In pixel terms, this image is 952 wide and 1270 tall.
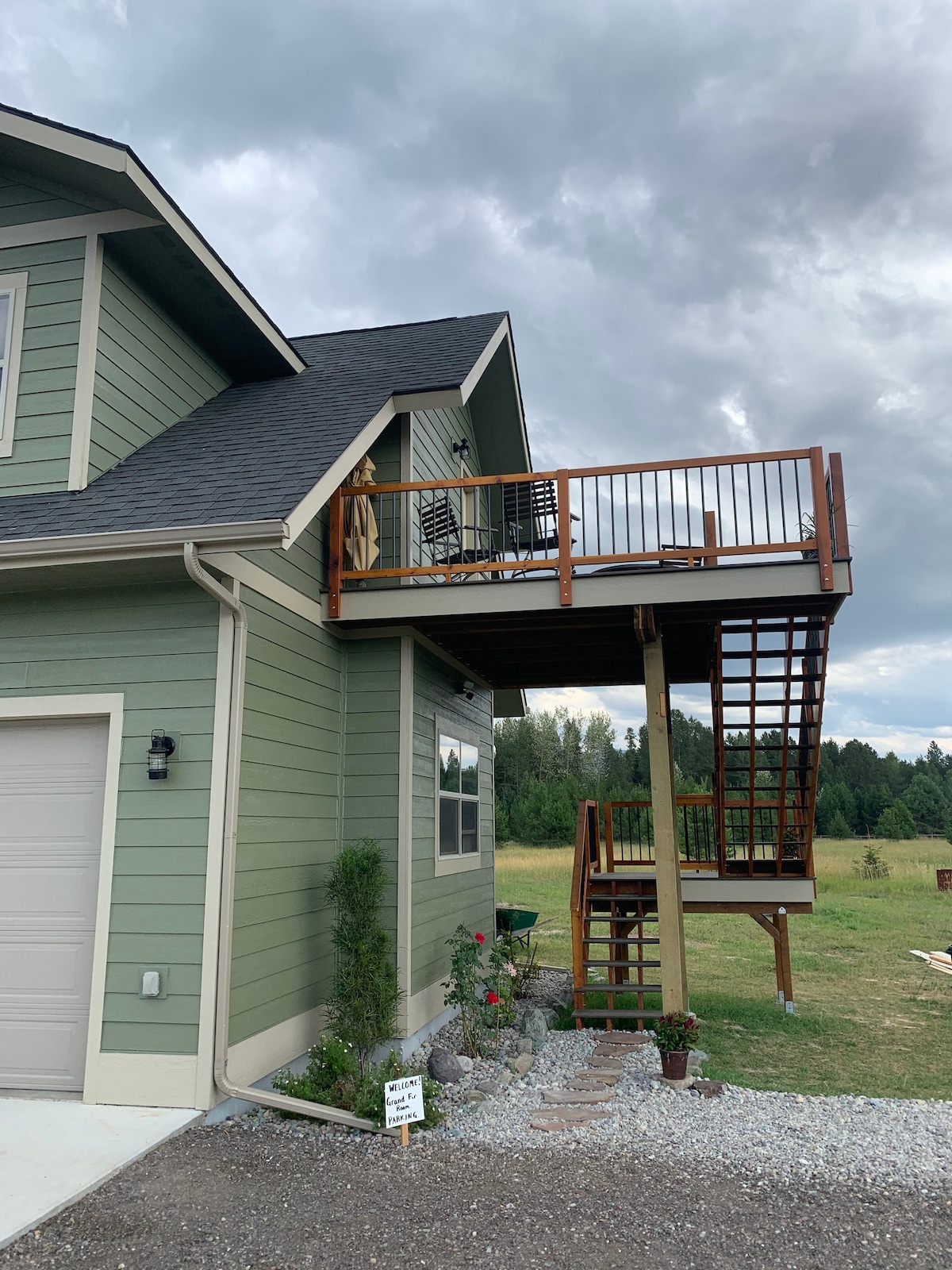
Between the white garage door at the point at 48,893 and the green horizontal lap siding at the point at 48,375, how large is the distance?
1577 millimetres

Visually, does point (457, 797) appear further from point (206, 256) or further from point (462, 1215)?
point (206, 256)

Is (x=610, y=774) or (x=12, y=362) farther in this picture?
(x=610, y=774)

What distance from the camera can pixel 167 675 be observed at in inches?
196

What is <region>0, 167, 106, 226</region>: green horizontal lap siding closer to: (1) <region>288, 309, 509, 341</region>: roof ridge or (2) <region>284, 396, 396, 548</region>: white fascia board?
(2) <region>284, 396, 396, 548</region>: white fascia board

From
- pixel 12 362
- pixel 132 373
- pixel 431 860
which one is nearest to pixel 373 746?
pixel 431 860

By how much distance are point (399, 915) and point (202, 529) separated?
3340 mm

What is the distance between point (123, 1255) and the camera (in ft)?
10.3

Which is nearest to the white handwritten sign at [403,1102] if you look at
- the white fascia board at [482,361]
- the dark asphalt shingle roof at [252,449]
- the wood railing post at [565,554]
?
the dark asphalt shingle roof at [252,449]

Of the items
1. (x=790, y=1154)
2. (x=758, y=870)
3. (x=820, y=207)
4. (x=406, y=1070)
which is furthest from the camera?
(x=820, y=207)

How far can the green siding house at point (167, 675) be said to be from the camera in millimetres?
4688

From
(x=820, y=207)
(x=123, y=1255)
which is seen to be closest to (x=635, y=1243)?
(x=123, y=1255)

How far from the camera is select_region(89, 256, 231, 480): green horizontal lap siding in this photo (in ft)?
18.3

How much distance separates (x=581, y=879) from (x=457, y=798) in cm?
157

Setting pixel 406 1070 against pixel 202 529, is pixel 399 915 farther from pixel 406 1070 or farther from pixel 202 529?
pixel 202 529
